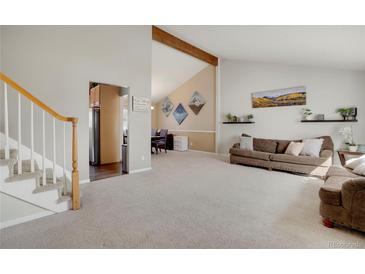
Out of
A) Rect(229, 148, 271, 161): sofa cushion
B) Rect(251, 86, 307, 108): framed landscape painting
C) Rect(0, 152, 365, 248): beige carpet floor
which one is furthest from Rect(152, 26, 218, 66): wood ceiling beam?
Rect(0, 152, 365, 248): beige carpet floor

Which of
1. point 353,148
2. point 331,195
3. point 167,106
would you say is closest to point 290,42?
point 353,148

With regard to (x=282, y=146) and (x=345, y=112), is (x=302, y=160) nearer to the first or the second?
(x=282, y=146)

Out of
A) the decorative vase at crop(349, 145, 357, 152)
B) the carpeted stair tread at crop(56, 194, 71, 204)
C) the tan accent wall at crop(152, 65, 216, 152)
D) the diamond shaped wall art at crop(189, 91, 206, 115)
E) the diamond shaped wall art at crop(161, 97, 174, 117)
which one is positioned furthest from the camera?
the diamond shaped wall art at crop(161, 97, 174, 117)

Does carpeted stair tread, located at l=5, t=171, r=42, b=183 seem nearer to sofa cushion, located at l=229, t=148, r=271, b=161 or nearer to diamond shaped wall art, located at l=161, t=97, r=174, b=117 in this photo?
sofa cushion, located at l=229, t=148, r=271, b=161

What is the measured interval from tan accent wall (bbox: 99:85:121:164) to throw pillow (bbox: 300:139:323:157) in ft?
16.0

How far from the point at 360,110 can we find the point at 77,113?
6.00m

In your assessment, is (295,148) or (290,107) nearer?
(295,148)

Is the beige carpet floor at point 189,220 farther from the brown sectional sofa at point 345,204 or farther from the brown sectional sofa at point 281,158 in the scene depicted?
the brown sectional sofa at point 281,158

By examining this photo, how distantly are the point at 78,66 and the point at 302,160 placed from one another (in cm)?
499

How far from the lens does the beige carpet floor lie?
171 cm

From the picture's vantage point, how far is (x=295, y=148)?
4.39 meters

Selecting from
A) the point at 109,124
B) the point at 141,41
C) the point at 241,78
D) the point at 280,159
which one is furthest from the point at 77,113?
the point at 241,78

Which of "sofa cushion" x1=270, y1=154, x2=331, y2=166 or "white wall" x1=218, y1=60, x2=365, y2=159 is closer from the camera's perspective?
"sofa cushion" x1=270, y1=154, x2=331, y2=166

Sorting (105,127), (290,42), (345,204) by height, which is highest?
(290,42)
